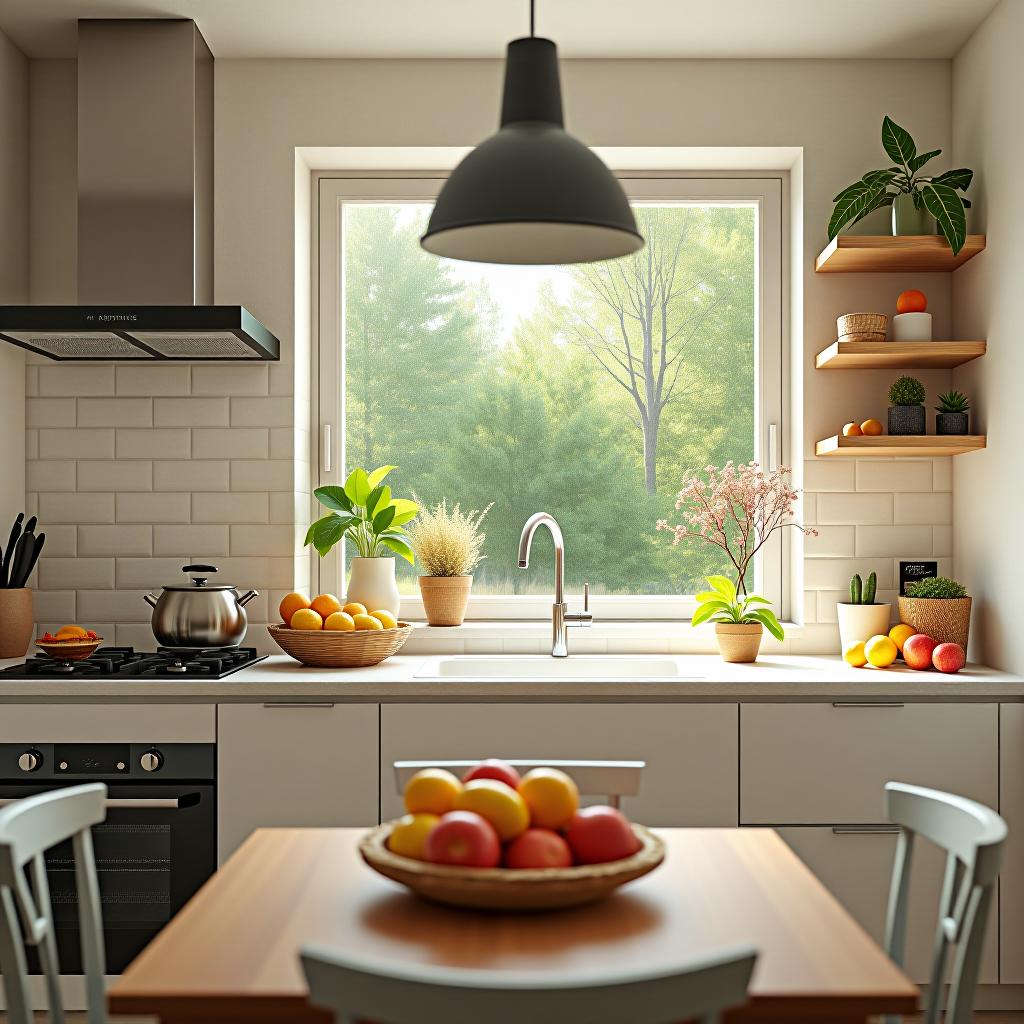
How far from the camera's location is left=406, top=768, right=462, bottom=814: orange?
4.94ft

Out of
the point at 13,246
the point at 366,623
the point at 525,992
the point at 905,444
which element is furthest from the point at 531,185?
the point at 13,246

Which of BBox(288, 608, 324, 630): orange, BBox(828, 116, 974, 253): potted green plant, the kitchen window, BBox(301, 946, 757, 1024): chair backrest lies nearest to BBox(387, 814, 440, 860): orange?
BBox(301, 946, 757, 1024): chair backrest

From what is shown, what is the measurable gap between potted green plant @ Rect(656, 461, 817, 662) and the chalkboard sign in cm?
29

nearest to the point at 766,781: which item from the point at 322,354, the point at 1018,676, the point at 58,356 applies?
the point at 1018,676

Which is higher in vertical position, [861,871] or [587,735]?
[587,735]

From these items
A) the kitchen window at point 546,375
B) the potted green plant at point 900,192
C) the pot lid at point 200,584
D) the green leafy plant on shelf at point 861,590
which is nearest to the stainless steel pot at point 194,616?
the pot lid at point 200,584

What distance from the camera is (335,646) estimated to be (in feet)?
10.0

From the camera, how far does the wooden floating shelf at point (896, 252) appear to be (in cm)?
321

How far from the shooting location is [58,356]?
3.38 metres

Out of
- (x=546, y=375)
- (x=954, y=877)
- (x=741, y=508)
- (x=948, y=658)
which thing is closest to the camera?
(x=954, y=877)

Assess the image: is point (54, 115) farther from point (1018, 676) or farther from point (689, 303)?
point (1018, 676)

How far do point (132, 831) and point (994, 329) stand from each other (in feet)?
8.96

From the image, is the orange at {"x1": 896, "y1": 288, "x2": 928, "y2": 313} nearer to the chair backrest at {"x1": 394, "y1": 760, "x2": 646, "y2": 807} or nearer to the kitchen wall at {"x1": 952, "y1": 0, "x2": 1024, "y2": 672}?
the kitchen wall at {"x1": 952, "y1": 0, "x2": 1024, "y2": 672}

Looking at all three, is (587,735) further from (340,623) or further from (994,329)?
(994,329)
